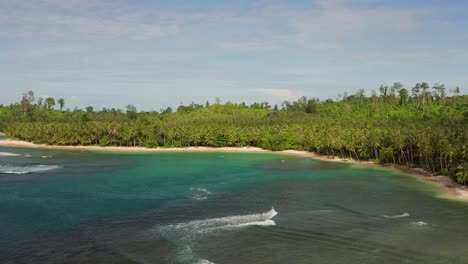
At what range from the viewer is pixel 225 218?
46.9m

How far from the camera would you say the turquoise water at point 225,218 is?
117 ft

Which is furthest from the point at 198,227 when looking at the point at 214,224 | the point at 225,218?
the point at 225,218

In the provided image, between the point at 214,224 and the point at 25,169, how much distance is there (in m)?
58.5

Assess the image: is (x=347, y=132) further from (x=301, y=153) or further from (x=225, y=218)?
(x=225, y=218)

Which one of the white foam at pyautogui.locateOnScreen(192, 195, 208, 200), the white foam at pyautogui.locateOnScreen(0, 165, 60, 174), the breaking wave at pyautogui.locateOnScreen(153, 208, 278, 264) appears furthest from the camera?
the white foam at pyautogui.locateOnScreen(0, 165, 60, 174)

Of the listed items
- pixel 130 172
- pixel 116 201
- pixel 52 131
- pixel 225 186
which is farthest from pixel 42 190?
pixel 52 131

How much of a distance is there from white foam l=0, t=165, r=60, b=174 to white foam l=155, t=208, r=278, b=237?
5151cm

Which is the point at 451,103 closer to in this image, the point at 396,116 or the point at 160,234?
the point at 396,116

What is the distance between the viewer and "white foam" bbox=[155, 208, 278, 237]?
4178 centimetres

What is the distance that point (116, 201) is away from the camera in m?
56.0

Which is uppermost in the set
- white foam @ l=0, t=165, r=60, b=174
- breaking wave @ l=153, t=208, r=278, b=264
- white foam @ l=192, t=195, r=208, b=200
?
white foam @ l=0, t=165, r=60, b=174

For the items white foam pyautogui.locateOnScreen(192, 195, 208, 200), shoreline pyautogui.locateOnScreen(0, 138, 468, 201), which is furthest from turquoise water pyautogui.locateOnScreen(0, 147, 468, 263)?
shoreline pyautogui.locateOnScreen(0, 138, 468, 201)

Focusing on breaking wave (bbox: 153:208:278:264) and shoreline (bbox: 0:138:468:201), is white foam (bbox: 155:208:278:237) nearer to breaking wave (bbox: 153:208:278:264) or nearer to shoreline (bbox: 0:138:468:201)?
breaking wave (bbox: 153:208:278:264)

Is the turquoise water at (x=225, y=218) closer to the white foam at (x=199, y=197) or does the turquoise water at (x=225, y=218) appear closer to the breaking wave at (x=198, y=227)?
the breaking wave at (x=198, y=227)
